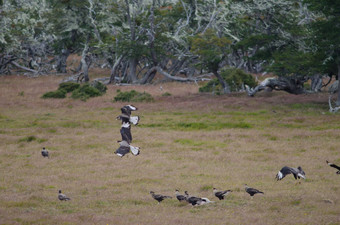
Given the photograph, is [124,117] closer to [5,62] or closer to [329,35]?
[329,35]

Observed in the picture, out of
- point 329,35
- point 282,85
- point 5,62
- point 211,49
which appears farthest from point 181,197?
point 5,62

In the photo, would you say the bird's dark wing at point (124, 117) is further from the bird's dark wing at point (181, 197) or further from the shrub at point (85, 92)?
the shrub at point (85, 92)

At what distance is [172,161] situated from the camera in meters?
19.0

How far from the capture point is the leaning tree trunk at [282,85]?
3822cm

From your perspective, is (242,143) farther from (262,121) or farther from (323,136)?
(262,121)

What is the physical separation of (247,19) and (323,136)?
25.6m

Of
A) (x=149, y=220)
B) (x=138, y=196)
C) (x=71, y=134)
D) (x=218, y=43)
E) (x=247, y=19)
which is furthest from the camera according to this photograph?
(x=247, y=19)

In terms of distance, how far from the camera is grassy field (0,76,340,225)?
12.1 m

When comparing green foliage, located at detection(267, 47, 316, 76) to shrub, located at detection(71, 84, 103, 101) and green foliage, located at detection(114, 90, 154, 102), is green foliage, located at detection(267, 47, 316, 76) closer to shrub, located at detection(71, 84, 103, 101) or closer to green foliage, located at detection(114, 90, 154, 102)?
green foliage, located at detection(114, 90, 154, 102)

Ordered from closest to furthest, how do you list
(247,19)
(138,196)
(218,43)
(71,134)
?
(138,196) → (71,134) → (218,43) → (247,19)

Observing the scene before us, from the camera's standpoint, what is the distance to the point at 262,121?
1111 inches

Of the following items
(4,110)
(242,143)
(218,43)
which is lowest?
(4,110)

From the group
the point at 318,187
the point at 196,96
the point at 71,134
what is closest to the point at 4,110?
the point at 71,134

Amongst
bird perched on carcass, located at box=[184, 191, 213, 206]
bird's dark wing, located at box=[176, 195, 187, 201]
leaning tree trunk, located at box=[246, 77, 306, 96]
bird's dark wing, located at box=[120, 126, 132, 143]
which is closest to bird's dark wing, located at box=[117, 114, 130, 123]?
bird's dark wing, located at box=[120, 126, 132, 143]
